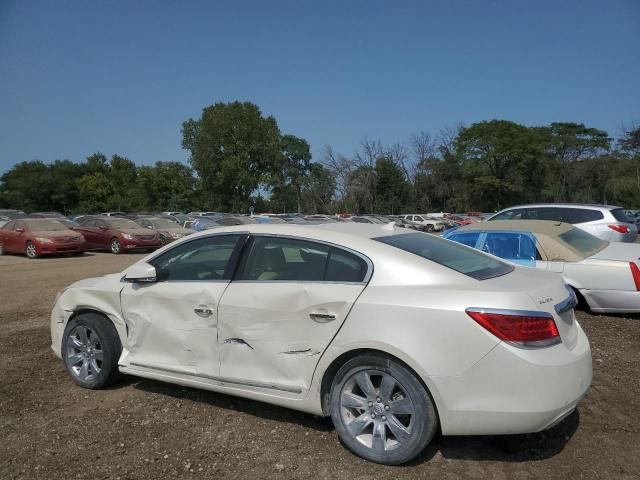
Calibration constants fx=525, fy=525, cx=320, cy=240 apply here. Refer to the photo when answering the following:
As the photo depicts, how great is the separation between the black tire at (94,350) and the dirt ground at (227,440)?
0.12 metres

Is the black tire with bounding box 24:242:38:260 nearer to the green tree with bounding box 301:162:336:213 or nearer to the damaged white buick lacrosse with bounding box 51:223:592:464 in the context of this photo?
the damaged white buick lacrosse with bounding box 51:223:592:464

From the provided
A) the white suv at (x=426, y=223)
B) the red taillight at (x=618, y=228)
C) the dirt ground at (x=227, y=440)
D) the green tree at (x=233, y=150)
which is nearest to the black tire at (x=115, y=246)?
the dirt ground at (x=227, y=440)

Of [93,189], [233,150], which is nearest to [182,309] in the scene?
[233,150]

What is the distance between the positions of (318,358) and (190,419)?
50.7 inches

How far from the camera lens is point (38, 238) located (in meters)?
18.0

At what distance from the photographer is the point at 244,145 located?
216 ft

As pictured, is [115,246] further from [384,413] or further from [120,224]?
[384,413]

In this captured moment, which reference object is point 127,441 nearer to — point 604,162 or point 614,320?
point 614,320

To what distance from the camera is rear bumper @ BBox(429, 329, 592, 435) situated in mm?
2902

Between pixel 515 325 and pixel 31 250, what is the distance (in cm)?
1878

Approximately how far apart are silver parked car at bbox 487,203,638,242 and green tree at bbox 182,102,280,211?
54.4 m

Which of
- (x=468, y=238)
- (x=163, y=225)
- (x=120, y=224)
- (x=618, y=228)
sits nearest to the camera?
(x=468, y=238)

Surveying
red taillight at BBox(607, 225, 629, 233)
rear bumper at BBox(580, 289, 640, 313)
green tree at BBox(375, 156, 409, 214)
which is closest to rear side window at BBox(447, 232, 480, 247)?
rear bumper at BBox(580, 289, 640, 313)

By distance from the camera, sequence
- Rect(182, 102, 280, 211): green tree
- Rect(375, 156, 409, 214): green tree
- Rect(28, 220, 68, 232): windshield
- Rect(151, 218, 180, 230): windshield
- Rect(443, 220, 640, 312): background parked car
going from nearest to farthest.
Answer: Rect(443, 220, 640, 312): background parked car, Rect(28, 220, 68, 232): windshield, Rect(151, 218, 180, 230): windshield, Rect(182, 102, 280, 211): green tree, Rect(375, 156, 409, 214): green tree
